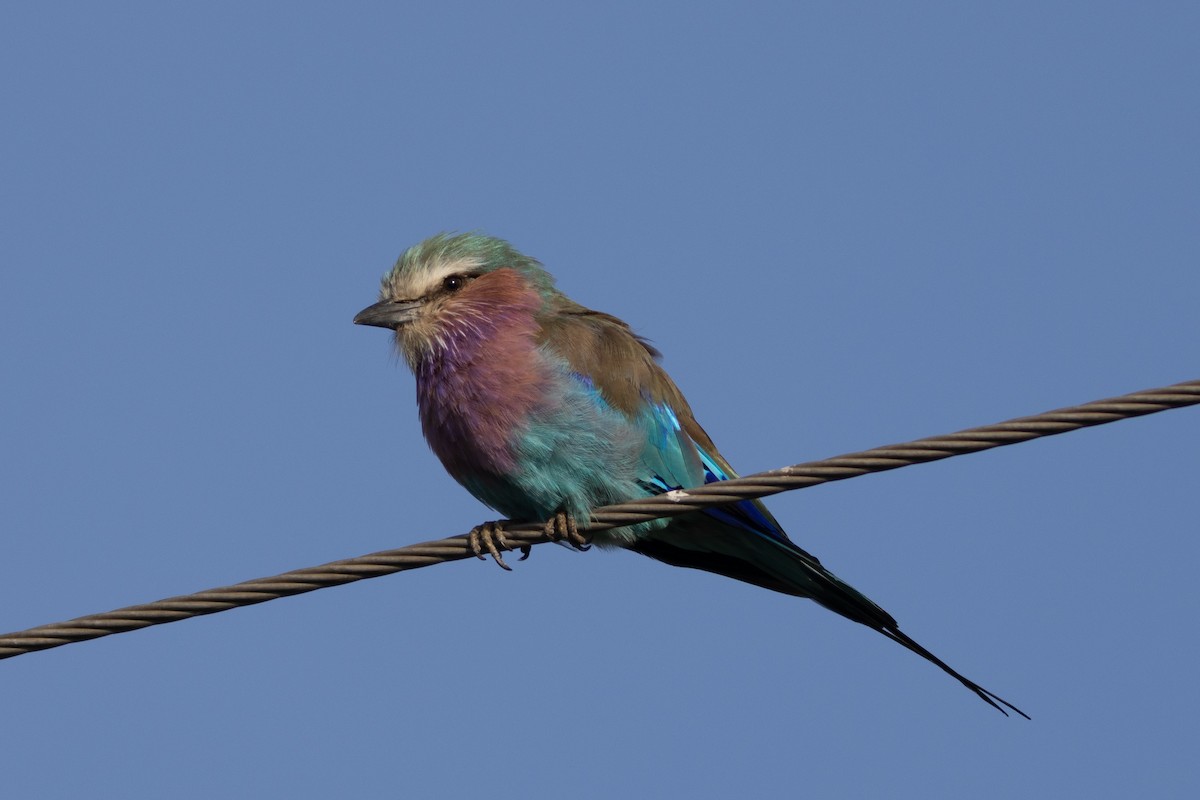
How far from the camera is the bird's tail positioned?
18.9 ft

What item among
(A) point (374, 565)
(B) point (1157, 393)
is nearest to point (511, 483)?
(A) point (374, 565)

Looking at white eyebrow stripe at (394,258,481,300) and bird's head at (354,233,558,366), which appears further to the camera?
white eyebrow stripe at (394,258,481,300)

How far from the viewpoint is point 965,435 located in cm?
386

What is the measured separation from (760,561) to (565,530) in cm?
95

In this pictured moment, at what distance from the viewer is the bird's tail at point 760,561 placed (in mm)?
5770

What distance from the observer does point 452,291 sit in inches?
245

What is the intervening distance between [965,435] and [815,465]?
415 mm

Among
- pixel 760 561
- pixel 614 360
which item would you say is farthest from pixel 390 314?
pixel 760 561

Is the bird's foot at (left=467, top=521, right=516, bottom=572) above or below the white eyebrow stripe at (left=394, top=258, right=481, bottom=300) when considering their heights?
below

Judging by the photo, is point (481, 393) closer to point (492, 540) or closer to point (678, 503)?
point (492, 540)

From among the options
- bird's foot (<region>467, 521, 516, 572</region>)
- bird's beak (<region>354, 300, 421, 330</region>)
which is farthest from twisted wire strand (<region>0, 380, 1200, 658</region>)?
bird's beak (<region>354, 300, 421, 330</region>)

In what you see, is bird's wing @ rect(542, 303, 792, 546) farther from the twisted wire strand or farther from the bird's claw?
the twisted wire strand

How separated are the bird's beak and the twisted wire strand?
→ 1.77 m

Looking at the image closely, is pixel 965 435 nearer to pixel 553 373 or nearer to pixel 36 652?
pixel 553 373
